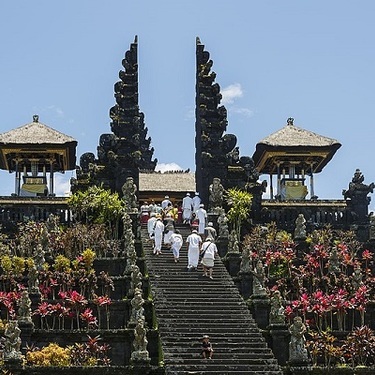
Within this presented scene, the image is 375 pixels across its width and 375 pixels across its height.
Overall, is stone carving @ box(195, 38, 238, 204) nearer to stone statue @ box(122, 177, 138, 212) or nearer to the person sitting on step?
stone statue @ box(122, 177, 138, 212)

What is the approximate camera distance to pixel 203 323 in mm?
24484

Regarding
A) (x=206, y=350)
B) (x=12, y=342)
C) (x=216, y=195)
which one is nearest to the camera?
(x=12, y=342)

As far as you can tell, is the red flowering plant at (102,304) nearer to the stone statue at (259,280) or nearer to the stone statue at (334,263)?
the stone statue at (259,280)

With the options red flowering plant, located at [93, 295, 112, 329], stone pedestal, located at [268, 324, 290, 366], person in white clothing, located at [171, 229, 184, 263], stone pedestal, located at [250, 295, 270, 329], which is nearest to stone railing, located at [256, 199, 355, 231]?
person in white clothing, located at [171, 229, 184, 263]

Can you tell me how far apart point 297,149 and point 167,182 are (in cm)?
642

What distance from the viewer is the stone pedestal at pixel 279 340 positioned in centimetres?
2439

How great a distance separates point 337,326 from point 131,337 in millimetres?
5392

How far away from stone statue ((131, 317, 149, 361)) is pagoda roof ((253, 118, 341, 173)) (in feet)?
66.0

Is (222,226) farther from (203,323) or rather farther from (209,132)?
(209,132)

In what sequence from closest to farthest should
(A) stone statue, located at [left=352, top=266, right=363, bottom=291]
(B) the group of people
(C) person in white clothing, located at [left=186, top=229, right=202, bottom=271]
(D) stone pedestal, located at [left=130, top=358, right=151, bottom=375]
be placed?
(D) stone pedestal, located at [left=130, top=358, right=151, bottom=375]
(B) the group of people
(C) person in white clothing, located at [left=186, top=229, right=202, bottom=271]
(A) stone statue, located at [left=352, top=266, right=363, bottom=291]

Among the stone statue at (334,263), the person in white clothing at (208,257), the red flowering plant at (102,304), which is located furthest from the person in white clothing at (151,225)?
the red flowering plant at (102,304)

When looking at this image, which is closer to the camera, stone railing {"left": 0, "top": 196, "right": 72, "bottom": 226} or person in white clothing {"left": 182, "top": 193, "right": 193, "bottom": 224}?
person in white clothing {"left": 182, "top": 193, "right": 193, "bottom": 224}

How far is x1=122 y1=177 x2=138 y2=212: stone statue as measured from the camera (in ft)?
113

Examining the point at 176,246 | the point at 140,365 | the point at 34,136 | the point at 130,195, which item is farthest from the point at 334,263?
the point at 34,136
